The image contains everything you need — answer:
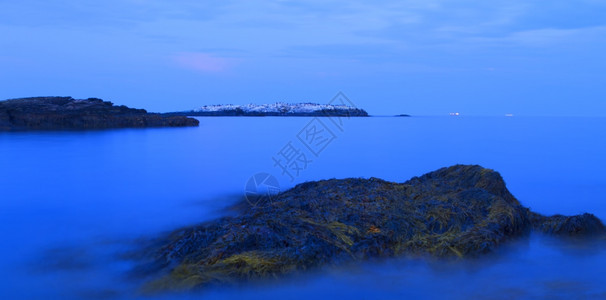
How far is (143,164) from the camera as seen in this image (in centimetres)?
1991

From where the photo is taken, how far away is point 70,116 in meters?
51.6

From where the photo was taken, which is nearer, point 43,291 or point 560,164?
point 43,291

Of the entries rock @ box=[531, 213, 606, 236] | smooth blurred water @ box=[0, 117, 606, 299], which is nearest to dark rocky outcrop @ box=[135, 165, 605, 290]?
rock @ box=[531, 213, 606, 236]

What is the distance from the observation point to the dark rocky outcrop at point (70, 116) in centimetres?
4641

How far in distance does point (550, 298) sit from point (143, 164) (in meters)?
18.4

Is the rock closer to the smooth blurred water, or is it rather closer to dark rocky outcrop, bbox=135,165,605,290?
dark rocky outcrop, bbox=135,165,605,290

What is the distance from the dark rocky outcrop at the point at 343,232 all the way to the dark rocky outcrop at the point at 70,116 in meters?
46.7

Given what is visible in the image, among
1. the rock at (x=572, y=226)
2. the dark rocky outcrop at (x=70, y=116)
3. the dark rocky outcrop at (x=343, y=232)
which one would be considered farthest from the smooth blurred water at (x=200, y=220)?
the dark rocky outcrop at (x=70, y=116)

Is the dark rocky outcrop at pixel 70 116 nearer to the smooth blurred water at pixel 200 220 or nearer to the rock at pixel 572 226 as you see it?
the smooth blurred water at pixel 200 220

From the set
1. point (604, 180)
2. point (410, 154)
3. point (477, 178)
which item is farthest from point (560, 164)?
point (477, 178)

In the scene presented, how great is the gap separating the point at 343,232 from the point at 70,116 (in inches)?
2145

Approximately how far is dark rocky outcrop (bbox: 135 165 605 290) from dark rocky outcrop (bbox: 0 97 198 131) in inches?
1838

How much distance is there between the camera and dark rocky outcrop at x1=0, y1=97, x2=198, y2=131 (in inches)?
1827

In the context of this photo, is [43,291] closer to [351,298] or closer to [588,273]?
[351,298]
